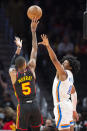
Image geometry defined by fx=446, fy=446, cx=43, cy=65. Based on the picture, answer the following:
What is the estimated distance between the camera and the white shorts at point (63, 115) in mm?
7984

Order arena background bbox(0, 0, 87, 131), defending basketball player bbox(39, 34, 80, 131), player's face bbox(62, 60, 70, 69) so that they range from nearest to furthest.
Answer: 1. defending basketball player bbox(39, 34, 80, 131)
2. player's face bbox(62, 60, 70, 69)
3. arena background bbox(0, 0, 87, 131)

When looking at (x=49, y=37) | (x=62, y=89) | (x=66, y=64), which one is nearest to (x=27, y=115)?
(x=62, y=89)

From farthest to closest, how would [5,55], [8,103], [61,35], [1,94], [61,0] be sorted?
[61,0] → [61,35] → [5,55] → [1,94] → [8,103]

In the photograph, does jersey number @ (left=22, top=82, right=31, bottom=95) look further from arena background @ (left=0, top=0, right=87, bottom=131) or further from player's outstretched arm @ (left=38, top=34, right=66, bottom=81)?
arena background @ (left=0, top=0, right=87, bottom=131)

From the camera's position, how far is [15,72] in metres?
7.95

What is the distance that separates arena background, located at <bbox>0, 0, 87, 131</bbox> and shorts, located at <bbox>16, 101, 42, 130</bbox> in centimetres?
376

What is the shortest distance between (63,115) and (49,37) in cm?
917

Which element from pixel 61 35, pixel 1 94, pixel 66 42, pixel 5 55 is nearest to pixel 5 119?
pixel 1 94

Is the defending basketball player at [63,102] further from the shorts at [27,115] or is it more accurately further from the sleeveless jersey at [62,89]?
the shorts at [27,115]

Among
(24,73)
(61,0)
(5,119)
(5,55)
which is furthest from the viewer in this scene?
(61,0)

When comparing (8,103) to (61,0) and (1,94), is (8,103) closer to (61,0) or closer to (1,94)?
(1,94)

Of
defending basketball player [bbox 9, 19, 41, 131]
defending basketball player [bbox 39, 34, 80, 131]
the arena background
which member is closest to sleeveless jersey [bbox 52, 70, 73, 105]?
defending basketball player [bbox 39, 34, 80, 131]

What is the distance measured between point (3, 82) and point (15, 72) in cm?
574

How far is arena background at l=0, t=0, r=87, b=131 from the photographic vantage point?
13.1m
